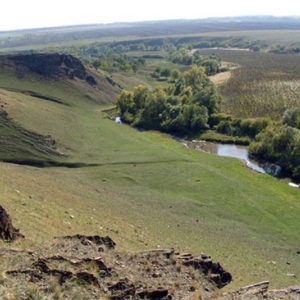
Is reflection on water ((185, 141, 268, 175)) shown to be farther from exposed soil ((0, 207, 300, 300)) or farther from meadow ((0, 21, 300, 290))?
exposed soil ((0, 207, 300, 300))

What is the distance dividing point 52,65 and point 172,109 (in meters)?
48.7

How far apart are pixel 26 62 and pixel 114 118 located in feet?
130

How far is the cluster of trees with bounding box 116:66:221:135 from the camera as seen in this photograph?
94.2m

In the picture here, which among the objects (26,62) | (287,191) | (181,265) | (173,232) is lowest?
(287,191)

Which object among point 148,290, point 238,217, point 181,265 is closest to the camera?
point 148,290

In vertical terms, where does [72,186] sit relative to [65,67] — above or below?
below

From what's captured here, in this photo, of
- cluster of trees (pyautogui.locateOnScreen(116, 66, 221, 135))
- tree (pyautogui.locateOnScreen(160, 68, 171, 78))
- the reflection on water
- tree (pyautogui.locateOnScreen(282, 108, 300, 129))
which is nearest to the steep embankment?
cluster of trees (pyautogui.locateOnScreen(116, 66, 221, 135))

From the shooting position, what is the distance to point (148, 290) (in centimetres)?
1836

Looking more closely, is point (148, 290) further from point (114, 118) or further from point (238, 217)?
point (114, 118)

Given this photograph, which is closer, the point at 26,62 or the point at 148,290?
the point at 148,290

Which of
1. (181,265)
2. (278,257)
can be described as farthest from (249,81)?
(181,265)

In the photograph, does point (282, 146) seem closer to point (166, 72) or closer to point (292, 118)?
point (292, 118)

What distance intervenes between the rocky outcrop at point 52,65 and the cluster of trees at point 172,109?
83.9 feet

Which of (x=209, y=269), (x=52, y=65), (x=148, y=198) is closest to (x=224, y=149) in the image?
(x=148, y=198)
